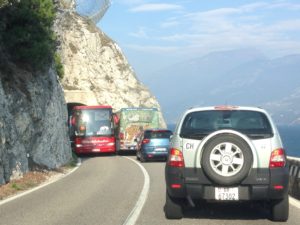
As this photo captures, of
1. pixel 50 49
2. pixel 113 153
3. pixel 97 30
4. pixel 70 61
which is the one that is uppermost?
pixel 97 30

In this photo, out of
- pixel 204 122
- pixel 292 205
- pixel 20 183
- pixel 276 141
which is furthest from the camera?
pixel 20 183

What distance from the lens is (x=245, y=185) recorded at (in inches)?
355

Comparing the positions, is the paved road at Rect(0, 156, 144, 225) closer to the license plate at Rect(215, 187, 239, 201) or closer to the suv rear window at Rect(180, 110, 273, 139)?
the license plate at Rect(215, 187, 239, 201)

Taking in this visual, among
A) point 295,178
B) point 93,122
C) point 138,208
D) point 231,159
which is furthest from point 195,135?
point 93,122

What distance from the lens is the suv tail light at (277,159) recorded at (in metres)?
9.11

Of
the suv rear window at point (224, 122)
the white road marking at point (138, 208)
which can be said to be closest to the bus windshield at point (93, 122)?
the white road marking at point (138, 208)

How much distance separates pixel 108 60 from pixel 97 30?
515cm

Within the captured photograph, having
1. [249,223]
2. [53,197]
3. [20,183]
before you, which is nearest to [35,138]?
[20,183]

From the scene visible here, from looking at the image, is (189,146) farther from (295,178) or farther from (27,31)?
(27,31)

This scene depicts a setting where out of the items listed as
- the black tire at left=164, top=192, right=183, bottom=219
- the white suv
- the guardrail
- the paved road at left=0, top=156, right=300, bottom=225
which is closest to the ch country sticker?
the white suv

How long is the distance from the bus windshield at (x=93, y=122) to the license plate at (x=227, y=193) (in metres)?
29.6

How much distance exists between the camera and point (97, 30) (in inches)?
3374

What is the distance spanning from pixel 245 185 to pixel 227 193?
1.00ft

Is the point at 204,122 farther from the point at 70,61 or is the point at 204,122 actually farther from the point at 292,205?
the point at 70,61
